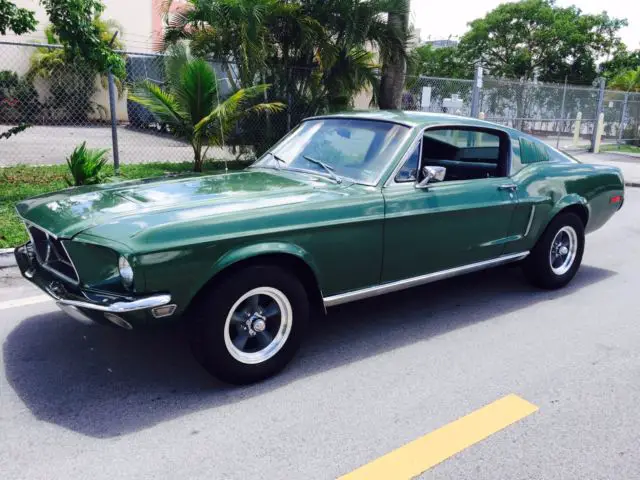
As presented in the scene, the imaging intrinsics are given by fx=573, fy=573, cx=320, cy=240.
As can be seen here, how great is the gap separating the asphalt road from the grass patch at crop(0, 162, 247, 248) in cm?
153

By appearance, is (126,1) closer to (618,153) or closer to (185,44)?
(185,44)

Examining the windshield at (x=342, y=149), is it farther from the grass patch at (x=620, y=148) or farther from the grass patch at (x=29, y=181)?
the grass patch at (x=620, y=148)

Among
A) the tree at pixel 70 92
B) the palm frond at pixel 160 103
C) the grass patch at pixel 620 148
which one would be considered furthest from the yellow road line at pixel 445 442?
the grass patch at pixel 620 148

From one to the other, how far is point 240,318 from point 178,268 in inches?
21.4

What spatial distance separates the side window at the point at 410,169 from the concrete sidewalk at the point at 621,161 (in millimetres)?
10780

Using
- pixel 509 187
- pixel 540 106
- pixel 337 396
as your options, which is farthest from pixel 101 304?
pixel 540 106

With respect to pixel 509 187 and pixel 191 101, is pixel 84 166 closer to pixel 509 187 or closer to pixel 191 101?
pixel 191 101

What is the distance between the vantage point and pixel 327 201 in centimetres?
358

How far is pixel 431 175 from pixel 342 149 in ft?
2.32

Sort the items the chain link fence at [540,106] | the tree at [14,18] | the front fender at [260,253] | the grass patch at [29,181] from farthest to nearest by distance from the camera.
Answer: the chain link fence at [540,106]
the tree at [14,18]
the grass patch at [29,181]
the front fender at [260,253]

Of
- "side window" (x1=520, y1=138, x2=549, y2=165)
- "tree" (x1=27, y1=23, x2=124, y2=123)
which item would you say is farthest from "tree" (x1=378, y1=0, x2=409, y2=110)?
"side window" (x1=520, y1=138, x2=549, y2=165)

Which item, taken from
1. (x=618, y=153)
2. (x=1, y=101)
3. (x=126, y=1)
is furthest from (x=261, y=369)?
(x=126, y=1)

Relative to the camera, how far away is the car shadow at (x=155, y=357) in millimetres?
3068

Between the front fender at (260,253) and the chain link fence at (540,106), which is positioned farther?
the chain link fence at (540,106)
